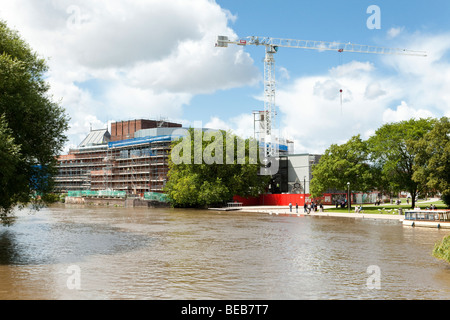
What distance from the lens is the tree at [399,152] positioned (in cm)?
6206

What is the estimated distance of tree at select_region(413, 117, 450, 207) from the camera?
159ft

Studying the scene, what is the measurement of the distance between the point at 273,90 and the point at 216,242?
105 meters

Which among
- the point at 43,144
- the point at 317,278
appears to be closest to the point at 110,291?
the point at 317,278

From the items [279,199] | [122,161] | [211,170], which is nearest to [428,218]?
[279,199]

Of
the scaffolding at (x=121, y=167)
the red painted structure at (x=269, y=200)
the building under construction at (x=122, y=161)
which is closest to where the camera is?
the red painted structure at (x=269, y=200)

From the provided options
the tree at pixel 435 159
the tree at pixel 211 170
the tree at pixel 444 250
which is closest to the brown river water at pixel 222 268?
the tree at pixel 444 250

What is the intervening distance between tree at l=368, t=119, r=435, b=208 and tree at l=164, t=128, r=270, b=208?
3032 cm

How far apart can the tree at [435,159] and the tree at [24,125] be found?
41398mm

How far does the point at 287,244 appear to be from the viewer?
28.7 m

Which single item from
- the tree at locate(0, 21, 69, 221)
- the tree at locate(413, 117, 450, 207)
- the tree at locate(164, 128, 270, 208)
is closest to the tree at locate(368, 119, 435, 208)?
the tree at locate(413, 117, 450, 207)

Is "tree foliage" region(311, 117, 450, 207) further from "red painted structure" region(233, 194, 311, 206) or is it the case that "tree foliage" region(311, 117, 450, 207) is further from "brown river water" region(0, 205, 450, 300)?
"brown river water" region(0, 205, 450, 300)

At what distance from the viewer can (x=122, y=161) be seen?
135m

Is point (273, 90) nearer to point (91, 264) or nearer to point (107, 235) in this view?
point (107, 235)

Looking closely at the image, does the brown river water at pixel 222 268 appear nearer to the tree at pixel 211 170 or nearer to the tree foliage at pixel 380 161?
the tree foliage at pixel 380 161
